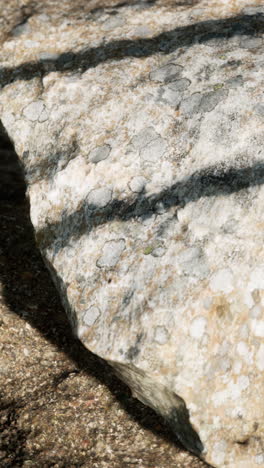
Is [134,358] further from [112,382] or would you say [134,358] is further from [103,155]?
[103,155]

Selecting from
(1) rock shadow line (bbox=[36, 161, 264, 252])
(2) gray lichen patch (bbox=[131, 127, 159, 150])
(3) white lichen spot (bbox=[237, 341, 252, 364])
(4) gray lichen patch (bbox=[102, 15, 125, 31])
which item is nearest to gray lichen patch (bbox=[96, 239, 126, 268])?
(1) rock shadow line (bbox=[36, 161, 264, 252])

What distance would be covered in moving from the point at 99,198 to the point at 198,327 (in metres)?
0.86

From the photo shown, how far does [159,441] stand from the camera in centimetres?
304

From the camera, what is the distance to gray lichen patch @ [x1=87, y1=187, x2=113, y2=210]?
3.11 metres

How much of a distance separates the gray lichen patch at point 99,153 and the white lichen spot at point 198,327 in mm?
1013

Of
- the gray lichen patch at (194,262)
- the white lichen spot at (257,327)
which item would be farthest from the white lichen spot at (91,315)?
the white lichen spot at (257,327)

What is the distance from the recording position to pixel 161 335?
106 inches

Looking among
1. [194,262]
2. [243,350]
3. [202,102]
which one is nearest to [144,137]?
[202,102]

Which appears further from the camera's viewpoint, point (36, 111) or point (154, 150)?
point (36, 111)

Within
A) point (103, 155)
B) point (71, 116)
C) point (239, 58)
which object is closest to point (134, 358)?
point (103, 155)

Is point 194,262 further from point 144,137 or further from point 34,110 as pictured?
point 34,110

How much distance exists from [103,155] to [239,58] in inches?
36.1

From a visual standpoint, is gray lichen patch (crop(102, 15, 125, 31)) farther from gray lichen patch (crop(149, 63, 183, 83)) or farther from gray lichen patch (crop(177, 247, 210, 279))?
gray lichen patch (crop(177, 247, 210, 279))

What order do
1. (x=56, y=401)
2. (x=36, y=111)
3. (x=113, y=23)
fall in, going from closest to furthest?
(x=56, y=401)
(x=36, y=111)
(x=113, y=23)
